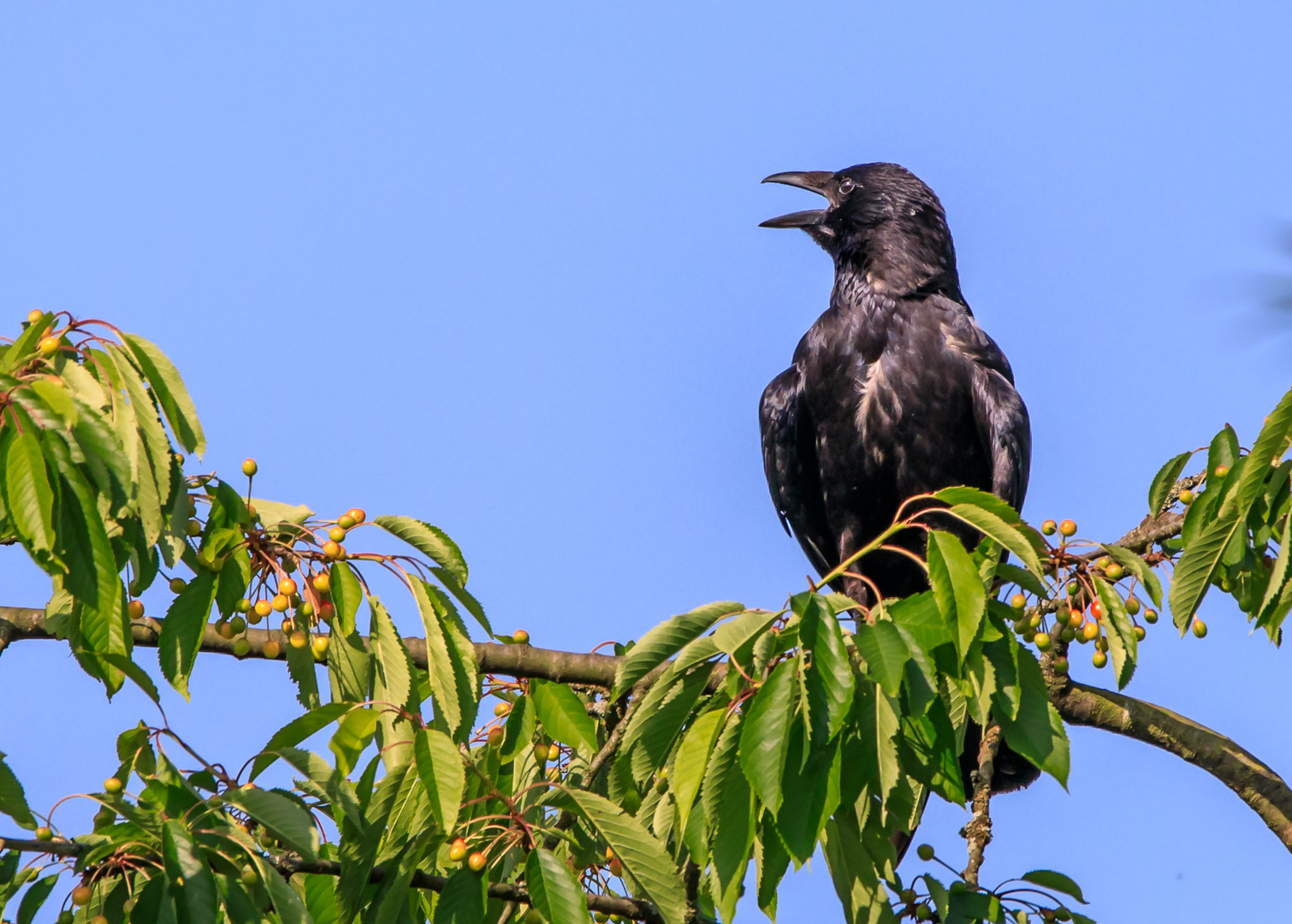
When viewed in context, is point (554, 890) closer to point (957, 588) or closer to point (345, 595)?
point (345, 595)

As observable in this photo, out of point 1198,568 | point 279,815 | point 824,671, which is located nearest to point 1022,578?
point 1198,568

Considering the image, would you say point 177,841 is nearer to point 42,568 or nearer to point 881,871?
point 42,568

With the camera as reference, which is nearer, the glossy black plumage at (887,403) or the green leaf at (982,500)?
the green leaf at (982,500)

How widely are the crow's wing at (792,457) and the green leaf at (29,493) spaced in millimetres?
3895

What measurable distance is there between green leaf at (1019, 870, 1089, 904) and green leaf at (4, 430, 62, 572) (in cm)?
215

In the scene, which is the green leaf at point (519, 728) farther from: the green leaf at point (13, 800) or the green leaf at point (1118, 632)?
the green leaf at point (1118, 632)

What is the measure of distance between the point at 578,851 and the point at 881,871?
585 mm

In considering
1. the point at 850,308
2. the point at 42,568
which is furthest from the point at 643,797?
the point at 850,308

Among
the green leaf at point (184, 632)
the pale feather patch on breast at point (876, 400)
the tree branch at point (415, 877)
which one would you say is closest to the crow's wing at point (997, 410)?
the pale feather patch on breast at point (876, 400)

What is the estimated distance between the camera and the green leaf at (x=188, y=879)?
2.12 metres

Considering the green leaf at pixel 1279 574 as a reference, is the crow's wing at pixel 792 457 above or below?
above

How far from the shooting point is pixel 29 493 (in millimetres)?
2004

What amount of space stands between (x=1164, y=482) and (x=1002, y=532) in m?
1.02

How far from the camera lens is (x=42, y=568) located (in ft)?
6.98
